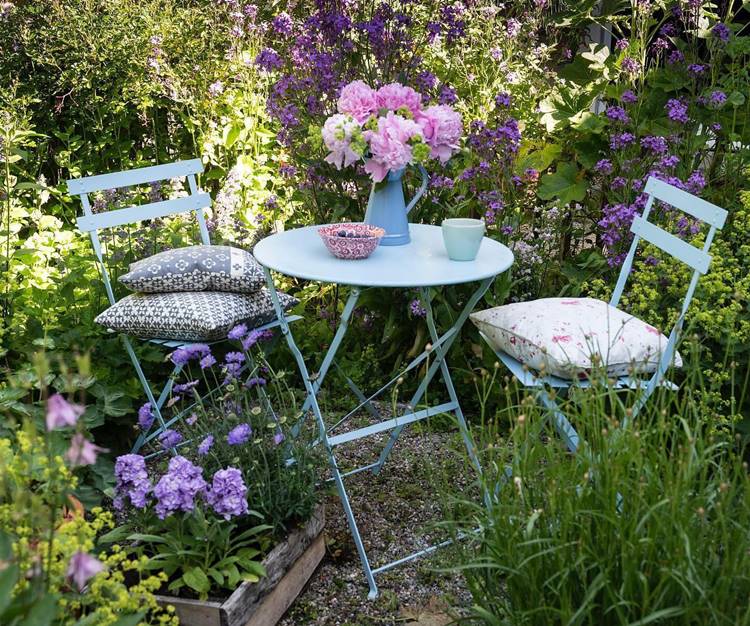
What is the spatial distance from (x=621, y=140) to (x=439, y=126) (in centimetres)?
116

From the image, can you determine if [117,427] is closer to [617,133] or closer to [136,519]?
[136,519]

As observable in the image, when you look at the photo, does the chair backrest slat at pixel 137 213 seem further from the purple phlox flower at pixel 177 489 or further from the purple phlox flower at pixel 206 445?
the purple phlox flower at pixel 177 489

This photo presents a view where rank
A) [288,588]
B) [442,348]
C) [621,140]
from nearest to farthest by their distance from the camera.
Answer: [288,588], [442,348], [621,140]

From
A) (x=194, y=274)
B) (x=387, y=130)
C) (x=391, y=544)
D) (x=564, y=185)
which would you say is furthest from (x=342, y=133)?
(x=564, y=185)

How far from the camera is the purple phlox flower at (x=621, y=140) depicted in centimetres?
345

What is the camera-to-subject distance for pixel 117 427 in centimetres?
318

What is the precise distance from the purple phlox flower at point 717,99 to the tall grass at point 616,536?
1964 millimetres

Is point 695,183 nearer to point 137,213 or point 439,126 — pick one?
point 439,126

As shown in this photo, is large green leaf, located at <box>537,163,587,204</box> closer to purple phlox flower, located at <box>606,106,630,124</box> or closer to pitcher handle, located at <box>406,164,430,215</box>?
purple phlox flower, located at <box>606,106,630,124</box>

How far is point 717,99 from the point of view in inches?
134

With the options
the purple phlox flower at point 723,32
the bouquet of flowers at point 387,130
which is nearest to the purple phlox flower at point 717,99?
the purple phlox flower at point 723,32

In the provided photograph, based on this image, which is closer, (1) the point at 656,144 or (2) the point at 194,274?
(2) the point at 194,274

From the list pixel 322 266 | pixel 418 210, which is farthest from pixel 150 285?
pixel 418 210

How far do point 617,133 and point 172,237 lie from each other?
6.73ft
